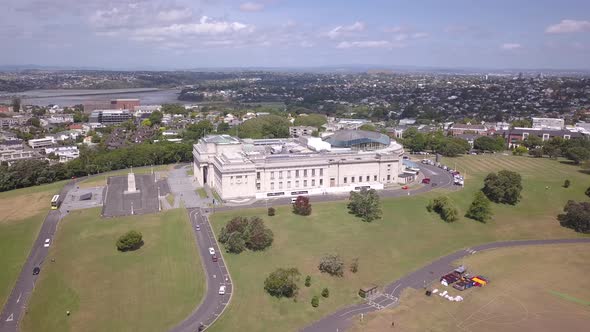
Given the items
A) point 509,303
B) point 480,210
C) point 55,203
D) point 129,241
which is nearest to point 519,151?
point 480,210

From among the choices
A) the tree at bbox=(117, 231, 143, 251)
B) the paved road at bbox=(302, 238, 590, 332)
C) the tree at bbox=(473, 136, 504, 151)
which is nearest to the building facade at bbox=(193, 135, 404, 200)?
the tree at bbox=(117, 231, 143, 251)

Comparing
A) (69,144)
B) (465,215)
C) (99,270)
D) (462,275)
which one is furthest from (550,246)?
(69,144)

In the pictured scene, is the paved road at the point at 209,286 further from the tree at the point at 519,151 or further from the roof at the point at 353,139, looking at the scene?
the tree at the point at 519,151

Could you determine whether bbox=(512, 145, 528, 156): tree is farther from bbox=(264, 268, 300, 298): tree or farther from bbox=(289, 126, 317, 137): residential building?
bbox=(264, 268, 300, 298): tree

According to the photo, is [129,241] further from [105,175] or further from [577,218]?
[577,218]

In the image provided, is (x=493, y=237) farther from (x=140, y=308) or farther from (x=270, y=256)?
(x=140, y=308)
